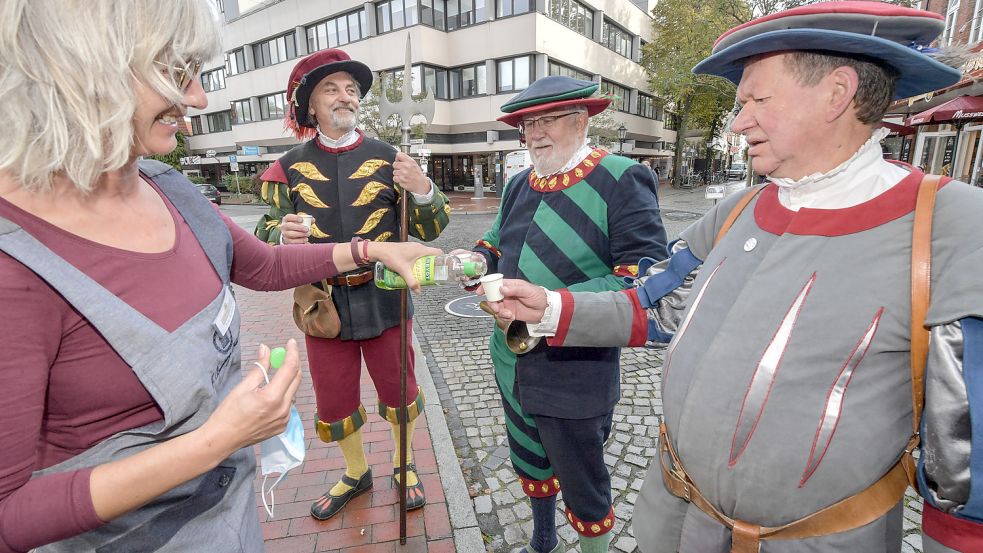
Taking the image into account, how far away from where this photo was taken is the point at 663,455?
5.29 ft

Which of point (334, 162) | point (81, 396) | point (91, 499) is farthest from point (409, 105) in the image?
point (91, 499)

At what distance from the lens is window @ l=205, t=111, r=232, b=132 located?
3681 cm

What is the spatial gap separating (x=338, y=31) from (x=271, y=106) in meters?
7.86

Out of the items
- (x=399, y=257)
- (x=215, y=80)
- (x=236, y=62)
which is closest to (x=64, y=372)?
(x=399, y=257)

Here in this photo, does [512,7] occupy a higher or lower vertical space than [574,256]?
higher

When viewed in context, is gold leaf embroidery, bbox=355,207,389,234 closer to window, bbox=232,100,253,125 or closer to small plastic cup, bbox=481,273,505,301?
small plastic cup, bbox=481,273,505,301

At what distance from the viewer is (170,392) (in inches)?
44.7

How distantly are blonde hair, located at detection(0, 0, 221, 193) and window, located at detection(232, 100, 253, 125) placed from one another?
37619mm

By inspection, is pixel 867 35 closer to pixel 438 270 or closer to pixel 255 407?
pixel 438 270

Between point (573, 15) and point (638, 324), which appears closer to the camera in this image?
point (638, 324)

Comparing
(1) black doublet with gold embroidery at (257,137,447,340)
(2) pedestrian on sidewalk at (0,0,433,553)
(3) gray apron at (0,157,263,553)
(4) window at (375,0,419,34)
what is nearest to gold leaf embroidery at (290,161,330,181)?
(1) black doublet with gold embroidery at (257,137,447,340)

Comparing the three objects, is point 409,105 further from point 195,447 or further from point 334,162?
point 195,447

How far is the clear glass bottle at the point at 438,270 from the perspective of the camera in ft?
6.85

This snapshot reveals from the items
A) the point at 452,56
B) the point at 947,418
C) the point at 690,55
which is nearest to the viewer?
the point at 947,418
